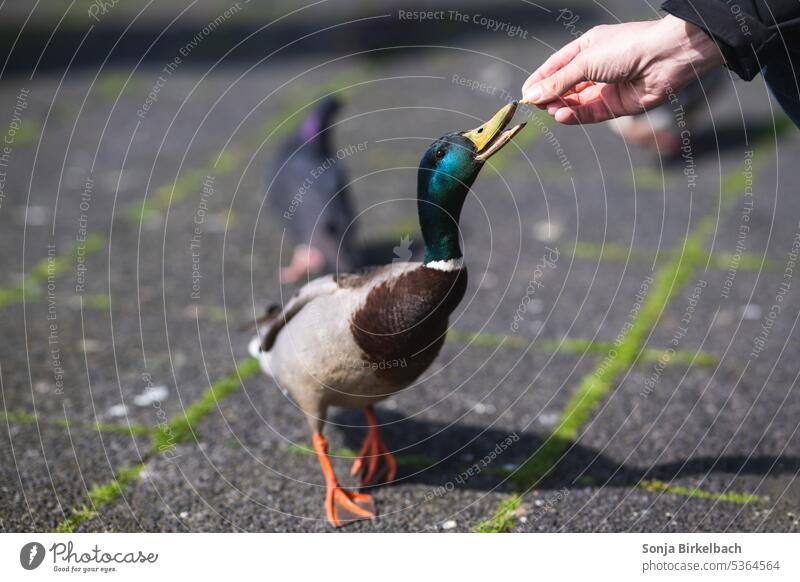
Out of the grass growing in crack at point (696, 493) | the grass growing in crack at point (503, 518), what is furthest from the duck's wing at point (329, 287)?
the grass growing in crack at point (696, 493)

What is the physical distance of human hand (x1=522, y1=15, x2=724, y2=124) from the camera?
3.11m

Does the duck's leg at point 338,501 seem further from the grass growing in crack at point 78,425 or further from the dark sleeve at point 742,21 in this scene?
the dark sleeve at point 742,21

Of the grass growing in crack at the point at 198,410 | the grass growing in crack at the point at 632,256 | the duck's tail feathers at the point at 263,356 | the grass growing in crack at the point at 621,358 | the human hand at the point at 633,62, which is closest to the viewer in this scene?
the human hand at the point at 633,62

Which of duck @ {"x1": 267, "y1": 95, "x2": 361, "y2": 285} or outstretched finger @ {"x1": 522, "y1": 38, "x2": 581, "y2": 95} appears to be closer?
outstretched finger @ {"x1": 522, "y1": 38, "x2": 581, "y2": 95}

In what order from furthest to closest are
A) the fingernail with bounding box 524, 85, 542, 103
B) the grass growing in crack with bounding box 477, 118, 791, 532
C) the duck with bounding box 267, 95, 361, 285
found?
the duck with bounding box 267, 95, 361, 285, the grass growing in crack with bounding box 477, 118, 791, 532, the fingernail with bounding box 524, 85, 542, 103

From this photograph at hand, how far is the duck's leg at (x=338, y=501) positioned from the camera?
A: 149 inches

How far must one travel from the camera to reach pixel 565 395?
15.4ft

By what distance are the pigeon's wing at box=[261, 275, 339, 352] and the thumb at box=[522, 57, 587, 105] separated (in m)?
1.14

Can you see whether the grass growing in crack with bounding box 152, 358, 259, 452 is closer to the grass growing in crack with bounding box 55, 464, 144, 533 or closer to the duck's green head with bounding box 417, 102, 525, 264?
the grass growing in crack with bounding box 55, 464, 144, 533

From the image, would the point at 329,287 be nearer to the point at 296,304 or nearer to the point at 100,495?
the point at 296,304

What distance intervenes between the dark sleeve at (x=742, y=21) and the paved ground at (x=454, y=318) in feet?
6.08

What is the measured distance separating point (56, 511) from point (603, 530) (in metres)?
2.25

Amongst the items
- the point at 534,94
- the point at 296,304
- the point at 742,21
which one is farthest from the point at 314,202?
the point at 742,21

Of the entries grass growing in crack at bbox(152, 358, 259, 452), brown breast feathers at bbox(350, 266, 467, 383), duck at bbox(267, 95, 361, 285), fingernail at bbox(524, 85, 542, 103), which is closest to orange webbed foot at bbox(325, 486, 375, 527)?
brown breast feathers at bbox(350, 266, 467, 383)
